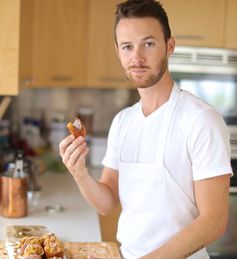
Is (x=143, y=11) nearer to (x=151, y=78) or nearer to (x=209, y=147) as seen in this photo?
(x=151, y=78)

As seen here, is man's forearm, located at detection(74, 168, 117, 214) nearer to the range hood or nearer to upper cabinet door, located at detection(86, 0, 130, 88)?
the range hood

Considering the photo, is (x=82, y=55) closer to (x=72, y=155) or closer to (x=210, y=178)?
(x=72, y=155)

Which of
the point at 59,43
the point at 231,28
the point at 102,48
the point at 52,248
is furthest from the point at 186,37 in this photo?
the point at 52,248

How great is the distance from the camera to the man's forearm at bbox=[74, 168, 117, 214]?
148cm

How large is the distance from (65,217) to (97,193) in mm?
481

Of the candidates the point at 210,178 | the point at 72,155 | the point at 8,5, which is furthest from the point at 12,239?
the point at 8,5

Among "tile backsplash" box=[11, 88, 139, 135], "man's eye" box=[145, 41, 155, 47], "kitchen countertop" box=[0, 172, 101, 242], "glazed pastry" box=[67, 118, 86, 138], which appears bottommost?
"kitchen countertop" box=[0, 172, 101, 242]

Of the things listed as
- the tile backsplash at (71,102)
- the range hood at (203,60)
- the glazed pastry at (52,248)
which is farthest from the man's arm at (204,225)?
the tile backsplash at (71,102)

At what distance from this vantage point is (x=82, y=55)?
2.61m

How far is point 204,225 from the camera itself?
122 centimetres

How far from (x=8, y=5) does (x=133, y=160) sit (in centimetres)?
73

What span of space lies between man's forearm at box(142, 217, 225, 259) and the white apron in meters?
0.11

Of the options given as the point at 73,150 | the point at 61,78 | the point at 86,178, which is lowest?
the point at 86,178

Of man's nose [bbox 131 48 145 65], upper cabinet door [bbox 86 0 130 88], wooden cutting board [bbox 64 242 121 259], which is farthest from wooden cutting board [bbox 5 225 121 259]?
upper cabinet door [bbox 86 0 130 88]
